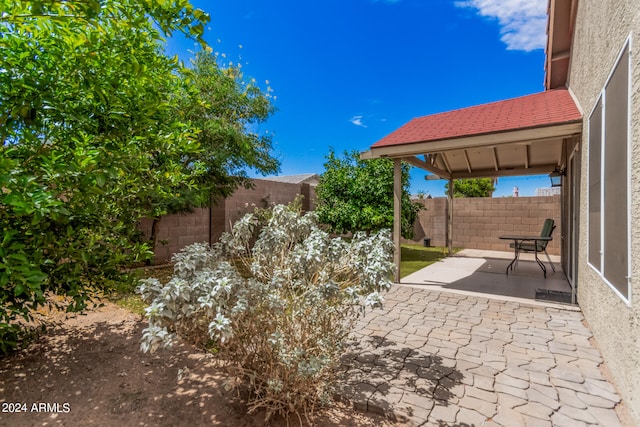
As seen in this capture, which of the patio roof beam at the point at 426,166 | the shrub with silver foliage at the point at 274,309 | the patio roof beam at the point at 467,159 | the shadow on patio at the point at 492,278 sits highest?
the patio roof beam at the point at 467,159

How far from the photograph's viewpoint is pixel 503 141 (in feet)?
17.4

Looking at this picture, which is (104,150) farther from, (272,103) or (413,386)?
(272,103)

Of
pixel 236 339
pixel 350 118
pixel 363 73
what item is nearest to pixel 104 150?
pixel 236 339

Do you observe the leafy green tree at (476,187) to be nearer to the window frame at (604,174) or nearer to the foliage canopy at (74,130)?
the window frame at (604,174)

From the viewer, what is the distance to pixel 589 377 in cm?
294

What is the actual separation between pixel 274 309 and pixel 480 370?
234 centimetres

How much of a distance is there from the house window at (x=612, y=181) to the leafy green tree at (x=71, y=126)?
355 centimetres

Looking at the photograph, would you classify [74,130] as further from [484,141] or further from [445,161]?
[445,161]

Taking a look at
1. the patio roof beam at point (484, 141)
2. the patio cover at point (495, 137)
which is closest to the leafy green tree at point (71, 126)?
the patio roof beam at point (484, 141)

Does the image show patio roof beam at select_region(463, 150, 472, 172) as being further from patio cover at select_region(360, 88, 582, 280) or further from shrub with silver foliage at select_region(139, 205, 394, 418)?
shrub with silver foliage at select_region(139, 205, 394, 418)

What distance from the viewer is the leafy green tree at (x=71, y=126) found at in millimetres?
1995

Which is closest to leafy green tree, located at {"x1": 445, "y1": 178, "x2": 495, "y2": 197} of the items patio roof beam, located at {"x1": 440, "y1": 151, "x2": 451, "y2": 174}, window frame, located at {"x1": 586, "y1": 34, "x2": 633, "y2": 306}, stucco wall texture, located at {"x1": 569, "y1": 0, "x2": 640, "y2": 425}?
patio roof beam, located at {"x1": 440, "y1": 151, "x2": 451, "y2": 174}

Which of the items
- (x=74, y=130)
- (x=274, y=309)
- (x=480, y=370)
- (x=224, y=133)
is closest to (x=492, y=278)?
(x=480, y=370)

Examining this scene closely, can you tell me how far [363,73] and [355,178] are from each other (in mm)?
6564
